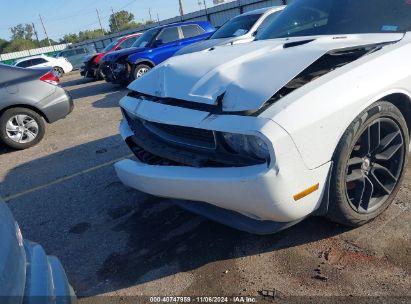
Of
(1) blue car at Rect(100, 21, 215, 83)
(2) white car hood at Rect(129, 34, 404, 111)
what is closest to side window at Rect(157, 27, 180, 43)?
(1) blue car at Rect(100, 21, 215, 83)

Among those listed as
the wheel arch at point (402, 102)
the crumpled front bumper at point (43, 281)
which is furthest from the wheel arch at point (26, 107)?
the wheel arch at point (402, 102)

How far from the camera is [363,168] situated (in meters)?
2.67

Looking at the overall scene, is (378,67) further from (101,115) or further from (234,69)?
(101,115)

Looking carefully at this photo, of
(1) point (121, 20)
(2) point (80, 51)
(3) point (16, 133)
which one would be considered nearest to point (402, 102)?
(3) point (16, 133)

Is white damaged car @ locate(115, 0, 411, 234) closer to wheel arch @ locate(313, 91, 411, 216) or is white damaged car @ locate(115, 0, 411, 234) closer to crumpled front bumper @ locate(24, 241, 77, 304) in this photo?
wheel arch @ locate(313, 91, 411, 216)

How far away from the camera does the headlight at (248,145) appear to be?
219 centimetres

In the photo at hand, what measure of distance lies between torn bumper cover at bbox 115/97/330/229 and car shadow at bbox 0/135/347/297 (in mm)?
429

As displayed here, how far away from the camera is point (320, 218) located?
2.96 m

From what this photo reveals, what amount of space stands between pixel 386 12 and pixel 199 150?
1.99 meters

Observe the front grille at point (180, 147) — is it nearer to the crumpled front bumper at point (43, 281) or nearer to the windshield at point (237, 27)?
the crumpled front bumper at point (43, 281)

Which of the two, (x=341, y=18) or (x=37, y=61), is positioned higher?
(x=341, y=18)

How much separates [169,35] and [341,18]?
8.69 meters

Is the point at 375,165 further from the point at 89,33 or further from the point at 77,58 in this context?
the point at 89,33

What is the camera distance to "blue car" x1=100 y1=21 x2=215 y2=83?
35.4 ft
